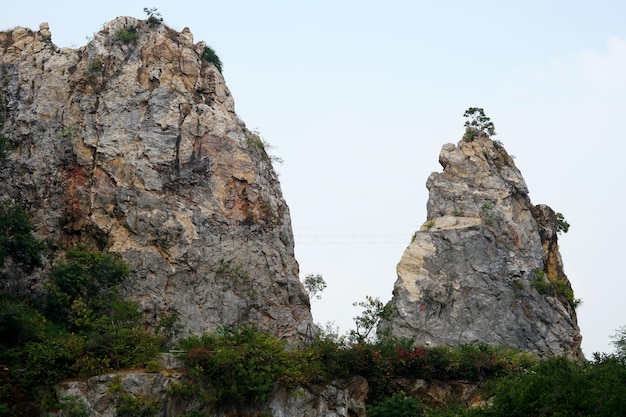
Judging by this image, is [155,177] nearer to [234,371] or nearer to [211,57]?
[211,57]

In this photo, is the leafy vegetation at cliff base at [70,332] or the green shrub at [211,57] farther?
the green shrub at [211,57]

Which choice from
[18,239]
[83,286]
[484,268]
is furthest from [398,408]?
[18,239]

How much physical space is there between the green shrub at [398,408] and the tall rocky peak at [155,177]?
7123 mm

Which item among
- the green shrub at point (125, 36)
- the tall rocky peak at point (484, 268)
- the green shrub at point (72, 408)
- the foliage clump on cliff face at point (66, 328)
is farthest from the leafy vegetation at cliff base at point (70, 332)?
the tall rocky peak at point (484, 268)

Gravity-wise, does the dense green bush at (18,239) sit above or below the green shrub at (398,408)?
above

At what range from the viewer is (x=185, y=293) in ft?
A: 111

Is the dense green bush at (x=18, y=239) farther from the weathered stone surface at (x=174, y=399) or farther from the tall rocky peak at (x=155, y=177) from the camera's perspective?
the weathered stone surface at (x=174, y=399)

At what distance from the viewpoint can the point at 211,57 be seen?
41.1 metres

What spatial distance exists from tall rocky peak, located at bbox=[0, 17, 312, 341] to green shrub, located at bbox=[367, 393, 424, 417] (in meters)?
7.12

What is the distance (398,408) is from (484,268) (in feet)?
43.8

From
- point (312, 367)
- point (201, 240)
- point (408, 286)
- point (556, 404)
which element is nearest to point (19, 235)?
point (201, 240)

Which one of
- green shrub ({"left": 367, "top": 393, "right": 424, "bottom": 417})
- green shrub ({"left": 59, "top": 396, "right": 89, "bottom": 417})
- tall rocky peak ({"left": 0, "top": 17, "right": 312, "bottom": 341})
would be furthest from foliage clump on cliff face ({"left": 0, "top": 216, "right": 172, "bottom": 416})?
green shrub ({"left": 367, "top": 393, "right": 424, "bottom": 417})

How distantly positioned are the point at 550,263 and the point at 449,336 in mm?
7497

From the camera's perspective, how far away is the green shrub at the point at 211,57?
40.9 metres
